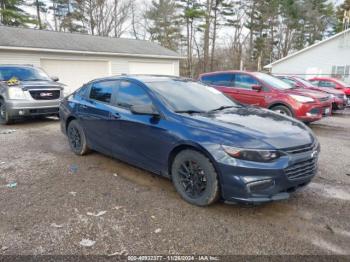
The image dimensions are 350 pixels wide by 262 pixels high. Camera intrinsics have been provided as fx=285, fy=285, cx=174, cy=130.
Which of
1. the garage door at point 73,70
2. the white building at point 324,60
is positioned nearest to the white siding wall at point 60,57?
the garage door at point 73,70

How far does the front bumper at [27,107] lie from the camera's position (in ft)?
26.9

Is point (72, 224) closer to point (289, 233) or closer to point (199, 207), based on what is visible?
point (199, 207)

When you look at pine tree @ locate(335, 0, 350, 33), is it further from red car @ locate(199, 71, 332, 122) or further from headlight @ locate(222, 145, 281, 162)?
headlight @ locate(222, 145, 281, 162)

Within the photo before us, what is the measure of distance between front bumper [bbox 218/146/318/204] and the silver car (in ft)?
23.6

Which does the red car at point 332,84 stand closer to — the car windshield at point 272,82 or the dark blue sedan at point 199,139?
the car windshield at point 272,82

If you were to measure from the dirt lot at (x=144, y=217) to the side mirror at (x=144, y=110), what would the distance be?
3.54 ft

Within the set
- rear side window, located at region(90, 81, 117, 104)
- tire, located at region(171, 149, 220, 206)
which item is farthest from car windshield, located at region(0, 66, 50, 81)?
tire, located at region(171, 149, 220, 206)

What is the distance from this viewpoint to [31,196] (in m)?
3.82

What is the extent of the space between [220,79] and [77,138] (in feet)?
17.7

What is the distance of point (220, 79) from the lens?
9.25 metres

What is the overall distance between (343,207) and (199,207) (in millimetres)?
1793

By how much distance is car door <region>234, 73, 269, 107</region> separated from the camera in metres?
8.11

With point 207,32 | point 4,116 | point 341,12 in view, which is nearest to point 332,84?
point 4,116

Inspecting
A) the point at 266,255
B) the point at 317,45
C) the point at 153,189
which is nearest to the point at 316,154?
the point at 266,255
